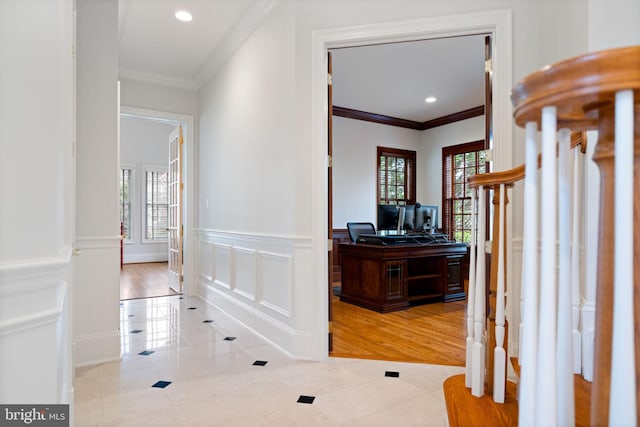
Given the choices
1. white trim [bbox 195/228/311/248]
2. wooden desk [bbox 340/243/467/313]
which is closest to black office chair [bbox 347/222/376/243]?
wooden desk [bbox 340/243/467/313]

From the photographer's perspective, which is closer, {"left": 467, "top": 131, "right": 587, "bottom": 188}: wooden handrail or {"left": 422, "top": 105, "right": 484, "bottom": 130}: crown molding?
{"left": 467, "top": 131, "right": 587, "bottom": 188}: wooden handrail

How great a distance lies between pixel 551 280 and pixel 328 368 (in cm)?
247

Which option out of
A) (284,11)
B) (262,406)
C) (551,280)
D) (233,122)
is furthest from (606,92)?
(233,122)

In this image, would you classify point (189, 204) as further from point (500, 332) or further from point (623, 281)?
point (623, 281)

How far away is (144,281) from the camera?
21.6 ft

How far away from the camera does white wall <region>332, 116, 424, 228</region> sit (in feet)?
23.1

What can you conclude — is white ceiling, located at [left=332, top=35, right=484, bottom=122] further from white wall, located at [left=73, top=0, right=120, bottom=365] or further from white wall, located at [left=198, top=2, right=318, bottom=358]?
white wall, located at [left=73, top=0, right=120, bottom=365]

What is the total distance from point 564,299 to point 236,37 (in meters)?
4.20

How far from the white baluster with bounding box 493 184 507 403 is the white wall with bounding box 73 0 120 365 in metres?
2.76

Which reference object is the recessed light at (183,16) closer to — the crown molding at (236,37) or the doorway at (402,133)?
the crown molding at (236,37)

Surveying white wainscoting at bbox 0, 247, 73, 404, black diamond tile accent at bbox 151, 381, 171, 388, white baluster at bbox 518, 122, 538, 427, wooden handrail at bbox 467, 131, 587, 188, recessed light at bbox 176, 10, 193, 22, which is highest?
recessed light at bbox 176, 10, 193, 22

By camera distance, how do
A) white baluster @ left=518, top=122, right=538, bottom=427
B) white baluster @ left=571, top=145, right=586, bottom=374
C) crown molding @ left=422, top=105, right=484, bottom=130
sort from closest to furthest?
white baluster @ left=518, top=122, right=538, bottom=427, white baluster @ left=571, top=145, right=586, bottom=374, crown molding @ left=422, top=105, right=484, bottom=130

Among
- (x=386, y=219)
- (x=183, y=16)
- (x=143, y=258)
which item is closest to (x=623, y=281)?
(x=183, y=16)

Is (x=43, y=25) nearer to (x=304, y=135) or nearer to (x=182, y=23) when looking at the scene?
(x=304, y=135)
